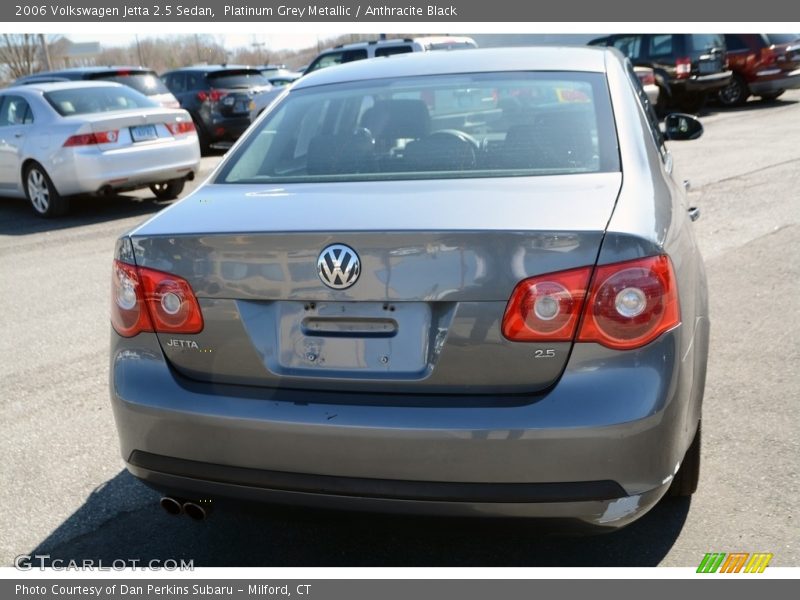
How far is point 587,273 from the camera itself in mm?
2404

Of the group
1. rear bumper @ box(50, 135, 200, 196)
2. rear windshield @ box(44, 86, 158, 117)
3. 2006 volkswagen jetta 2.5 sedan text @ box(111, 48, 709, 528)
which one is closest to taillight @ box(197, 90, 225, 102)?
rear windshield @ box(44, 86, 158, 117)

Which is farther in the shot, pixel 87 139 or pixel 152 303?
pixel 87 139

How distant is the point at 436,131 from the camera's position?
349cm

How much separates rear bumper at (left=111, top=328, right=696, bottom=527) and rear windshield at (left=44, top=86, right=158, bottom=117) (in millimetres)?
8837

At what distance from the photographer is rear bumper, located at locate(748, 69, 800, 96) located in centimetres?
1892

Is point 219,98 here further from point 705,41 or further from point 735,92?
point 735,92

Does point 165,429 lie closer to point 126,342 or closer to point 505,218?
point 126,342

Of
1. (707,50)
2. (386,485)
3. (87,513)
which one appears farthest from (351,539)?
(707,50)

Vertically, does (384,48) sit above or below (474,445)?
below

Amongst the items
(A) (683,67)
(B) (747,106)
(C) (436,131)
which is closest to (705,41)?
(A) (683,67)

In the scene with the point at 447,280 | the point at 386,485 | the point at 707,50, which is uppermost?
the point at 447,280

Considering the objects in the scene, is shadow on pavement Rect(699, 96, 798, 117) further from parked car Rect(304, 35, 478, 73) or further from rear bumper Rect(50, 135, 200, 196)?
rear bumper Rect(50, 135, 200, 196)

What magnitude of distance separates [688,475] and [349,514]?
53.5 inches
